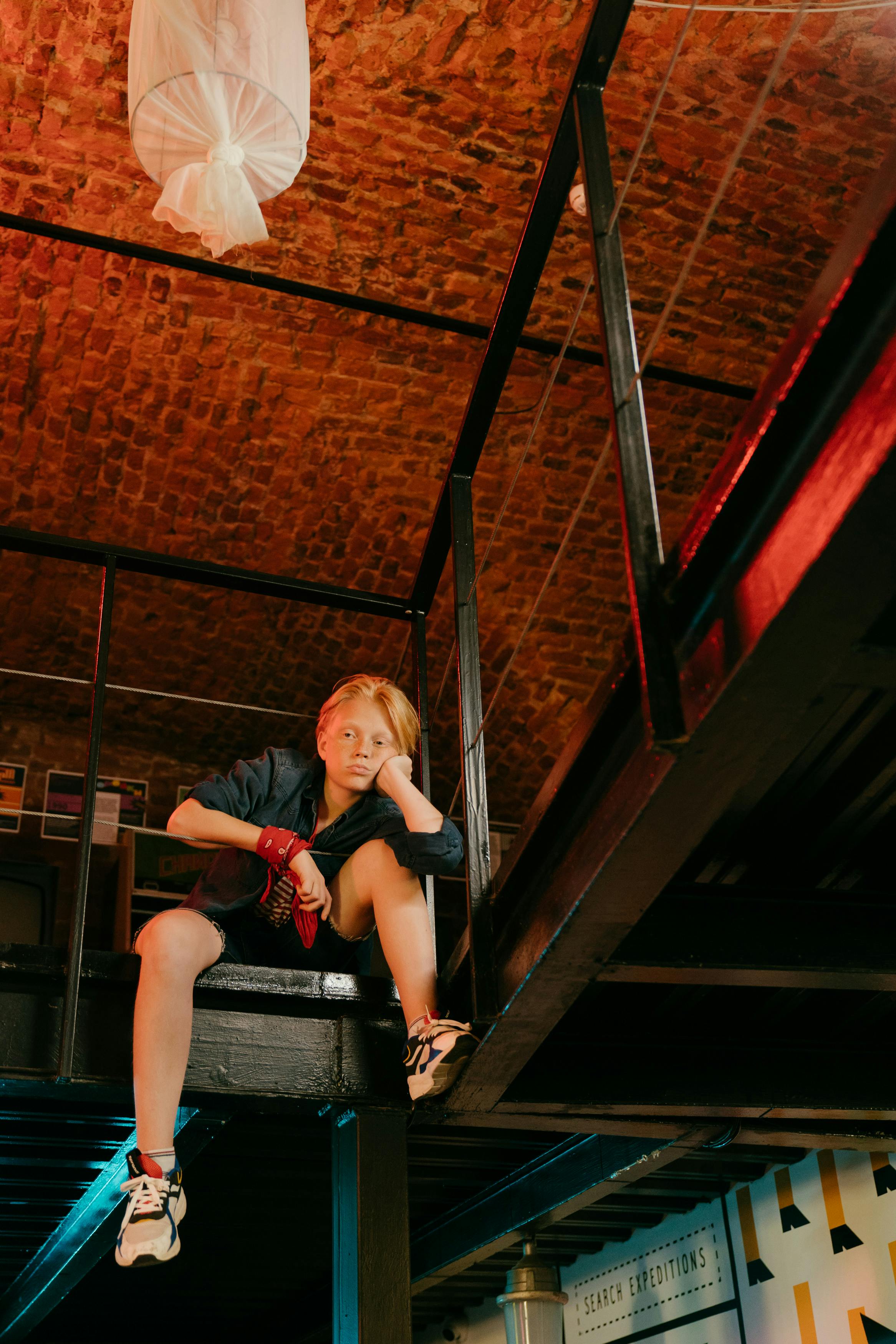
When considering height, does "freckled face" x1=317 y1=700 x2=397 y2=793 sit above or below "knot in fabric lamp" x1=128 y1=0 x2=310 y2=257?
below

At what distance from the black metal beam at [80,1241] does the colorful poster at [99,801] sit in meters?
2.24

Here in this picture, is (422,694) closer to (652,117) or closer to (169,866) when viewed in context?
(652,117)

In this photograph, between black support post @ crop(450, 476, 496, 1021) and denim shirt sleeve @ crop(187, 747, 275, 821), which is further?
denim shirt sleeve @ crop(187, 747, 275, 821)

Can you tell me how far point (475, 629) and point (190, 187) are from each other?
1274 mm

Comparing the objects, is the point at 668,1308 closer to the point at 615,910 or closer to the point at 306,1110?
the point at 306,1110

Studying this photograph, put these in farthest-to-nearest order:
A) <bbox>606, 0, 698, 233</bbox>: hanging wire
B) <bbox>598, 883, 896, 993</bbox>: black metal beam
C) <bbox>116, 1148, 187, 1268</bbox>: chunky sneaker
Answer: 1. <bbox>116, 1148, 187, 1268</bbox>: chunky sneaker
2. <bbox>598, 883, 896, 993</bbox>: black metal beam
3. <bbox>606, 0, 698, 233</bbox>: hanging wire

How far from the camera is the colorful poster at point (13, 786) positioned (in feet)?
19.9

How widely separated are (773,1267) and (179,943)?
2486 millimetres

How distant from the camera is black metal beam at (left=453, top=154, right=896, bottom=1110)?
3.37 ft

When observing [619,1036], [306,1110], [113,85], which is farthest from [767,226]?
[306,1110]

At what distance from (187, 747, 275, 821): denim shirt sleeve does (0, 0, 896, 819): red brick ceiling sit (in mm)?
2708

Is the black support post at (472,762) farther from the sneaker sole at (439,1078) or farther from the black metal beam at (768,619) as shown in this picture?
the black metal beam at (768,619)

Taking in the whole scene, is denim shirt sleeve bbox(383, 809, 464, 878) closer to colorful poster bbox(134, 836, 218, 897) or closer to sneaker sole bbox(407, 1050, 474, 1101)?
sneaker sole bbox(407, 1050, 474, 1101)

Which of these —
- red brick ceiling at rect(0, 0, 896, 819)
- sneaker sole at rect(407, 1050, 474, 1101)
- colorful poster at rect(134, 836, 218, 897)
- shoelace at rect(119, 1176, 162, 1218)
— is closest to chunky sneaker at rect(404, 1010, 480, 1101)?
sneaker sole at rect(407, 1050, 474, 1101)
